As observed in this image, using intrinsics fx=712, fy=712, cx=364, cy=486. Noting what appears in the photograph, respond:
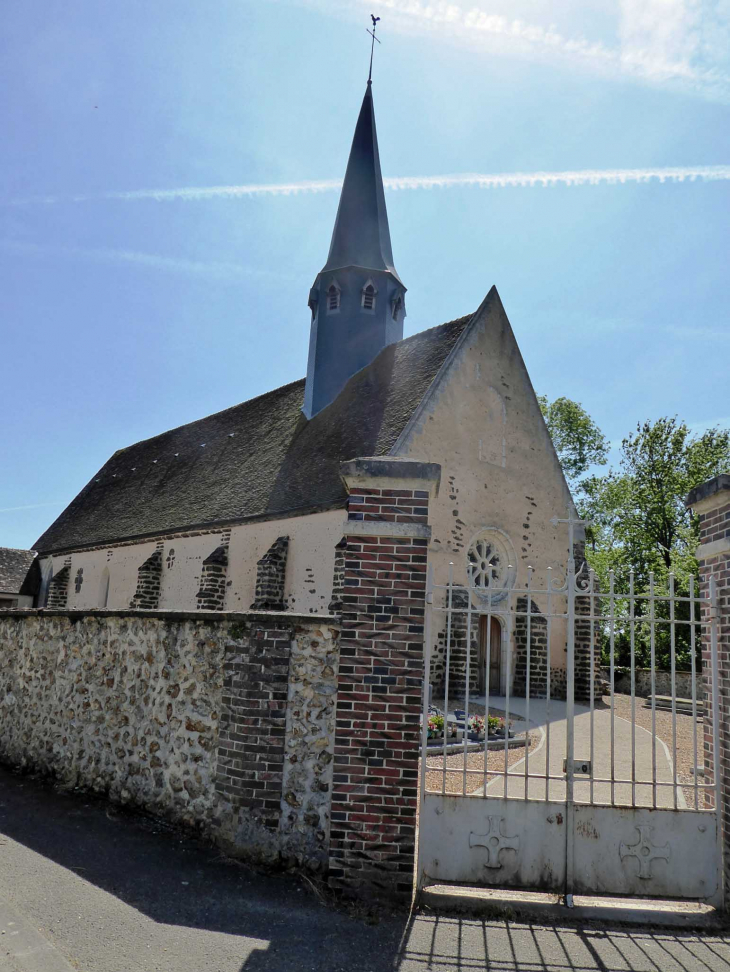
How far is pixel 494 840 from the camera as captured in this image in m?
4.84

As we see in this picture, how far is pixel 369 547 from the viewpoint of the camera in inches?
195

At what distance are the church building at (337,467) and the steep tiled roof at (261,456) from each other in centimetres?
7

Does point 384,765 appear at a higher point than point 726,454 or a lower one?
lower

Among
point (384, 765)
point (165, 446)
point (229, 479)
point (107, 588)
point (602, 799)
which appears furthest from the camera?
point (165, 446)

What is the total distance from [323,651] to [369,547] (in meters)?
0.86

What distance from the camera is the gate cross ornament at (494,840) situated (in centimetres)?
482

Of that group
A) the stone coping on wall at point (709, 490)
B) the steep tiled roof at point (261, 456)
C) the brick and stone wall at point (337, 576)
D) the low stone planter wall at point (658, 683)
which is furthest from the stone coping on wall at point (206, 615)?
the low stone planter wall at point (658, 683)

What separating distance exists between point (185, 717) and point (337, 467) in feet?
33.1

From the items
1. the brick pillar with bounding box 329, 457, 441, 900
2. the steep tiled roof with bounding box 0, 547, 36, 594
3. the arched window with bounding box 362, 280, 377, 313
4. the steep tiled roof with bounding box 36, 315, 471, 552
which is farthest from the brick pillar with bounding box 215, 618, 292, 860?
the steep tiled roof with bounding box 0, 547, 36, 594

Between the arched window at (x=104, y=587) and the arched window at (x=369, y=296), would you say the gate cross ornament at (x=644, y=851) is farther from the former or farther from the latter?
the arched window at (x=104, y=587)

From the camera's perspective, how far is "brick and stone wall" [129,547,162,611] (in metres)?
19.6

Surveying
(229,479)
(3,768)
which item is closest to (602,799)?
(3,768)

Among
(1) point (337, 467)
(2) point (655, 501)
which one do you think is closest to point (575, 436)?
(2) point (655, 501)

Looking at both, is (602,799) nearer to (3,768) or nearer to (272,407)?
(3,768)
